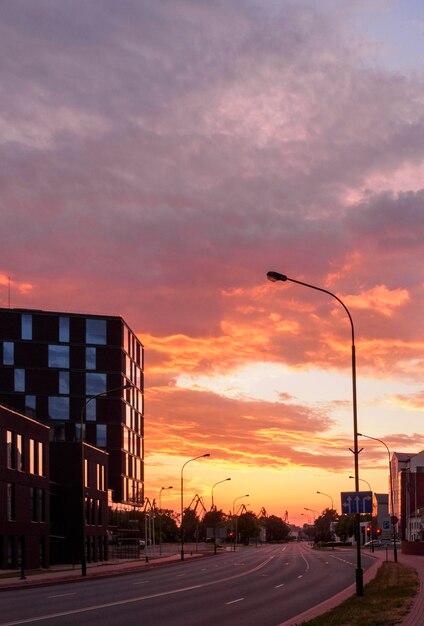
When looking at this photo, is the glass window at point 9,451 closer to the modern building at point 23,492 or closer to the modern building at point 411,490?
the modern building at point 23,492

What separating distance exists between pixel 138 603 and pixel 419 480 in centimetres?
12546

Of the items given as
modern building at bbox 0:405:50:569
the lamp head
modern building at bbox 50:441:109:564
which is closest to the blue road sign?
the lamp head

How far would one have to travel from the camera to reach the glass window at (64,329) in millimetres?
117125

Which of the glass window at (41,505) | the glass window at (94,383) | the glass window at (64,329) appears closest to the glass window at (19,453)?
the glass window at (41,505)

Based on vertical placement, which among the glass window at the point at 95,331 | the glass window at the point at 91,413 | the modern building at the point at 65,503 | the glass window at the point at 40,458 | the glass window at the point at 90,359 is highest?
the glass window at the point at 95,331

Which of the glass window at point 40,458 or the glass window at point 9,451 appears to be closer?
the glass window at point 9,451

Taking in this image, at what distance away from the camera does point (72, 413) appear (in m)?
116

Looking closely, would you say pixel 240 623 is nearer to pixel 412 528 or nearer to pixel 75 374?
pixel 75 374

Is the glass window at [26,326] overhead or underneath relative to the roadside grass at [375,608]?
overhead

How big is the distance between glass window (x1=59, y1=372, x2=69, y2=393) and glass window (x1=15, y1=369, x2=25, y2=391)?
15.6 feet

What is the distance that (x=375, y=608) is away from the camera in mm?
24094

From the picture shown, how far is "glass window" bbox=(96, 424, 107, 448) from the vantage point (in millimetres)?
116256

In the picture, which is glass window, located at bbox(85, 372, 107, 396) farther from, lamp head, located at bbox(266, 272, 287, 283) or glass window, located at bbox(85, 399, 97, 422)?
lamp head, located at bbox(266, 272, 287, 283)

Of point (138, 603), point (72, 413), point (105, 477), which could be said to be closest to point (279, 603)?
point (138, 603)
